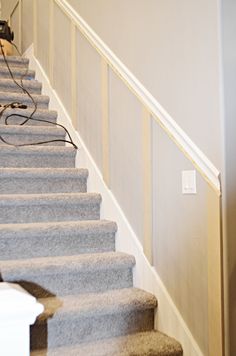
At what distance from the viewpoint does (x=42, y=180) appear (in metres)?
2.48

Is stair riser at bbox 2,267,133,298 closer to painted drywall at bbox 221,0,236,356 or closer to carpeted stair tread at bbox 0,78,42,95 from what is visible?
painted drywall at bbox 221,0,236,356

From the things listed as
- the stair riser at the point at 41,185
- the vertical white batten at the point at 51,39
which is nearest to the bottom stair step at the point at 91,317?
the stair riser at the point at 41,185

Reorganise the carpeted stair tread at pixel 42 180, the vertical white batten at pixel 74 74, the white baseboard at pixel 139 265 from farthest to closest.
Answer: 1. the vertical white batten at pixel 74 74
2. the carpeted stair tread at pixel 42 180
3. the white baseboard at pixel 139 265

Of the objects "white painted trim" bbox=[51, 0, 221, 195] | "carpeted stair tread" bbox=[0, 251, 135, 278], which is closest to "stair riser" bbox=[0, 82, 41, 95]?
"white painted trim" bbox=[51, 0, 221, 195]

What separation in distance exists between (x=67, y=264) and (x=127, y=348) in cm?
47

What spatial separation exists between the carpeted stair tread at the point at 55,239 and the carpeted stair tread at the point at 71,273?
3.1 inches

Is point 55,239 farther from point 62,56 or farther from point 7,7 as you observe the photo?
point 7,7

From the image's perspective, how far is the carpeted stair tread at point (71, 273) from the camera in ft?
5.82

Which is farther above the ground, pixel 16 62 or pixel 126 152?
pixel 16 62

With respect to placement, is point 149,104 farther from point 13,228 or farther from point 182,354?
point 182,354

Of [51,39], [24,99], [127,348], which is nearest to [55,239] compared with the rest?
[127,348]

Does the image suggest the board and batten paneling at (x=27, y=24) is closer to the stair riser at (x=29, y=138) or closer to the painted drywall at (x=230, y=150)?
the stair riser at (x=29, y=138)

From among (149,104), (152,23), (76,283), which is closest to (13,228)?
(76,283)

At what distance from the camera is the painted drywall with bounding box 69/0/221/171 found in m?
1.54
